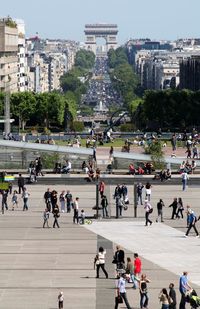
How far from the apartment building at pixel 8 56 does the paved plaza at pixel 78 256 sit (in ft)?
273

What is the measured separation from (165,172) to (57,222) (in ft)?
47.7

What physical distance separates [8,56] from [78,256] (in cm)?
10226

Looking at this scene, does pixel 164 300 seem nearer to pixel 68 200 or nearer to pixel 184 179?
pixel 68 200

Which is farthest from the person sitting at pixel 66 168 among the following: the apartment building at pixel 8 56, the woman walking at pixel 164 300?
the apartment building at pixel 8 56

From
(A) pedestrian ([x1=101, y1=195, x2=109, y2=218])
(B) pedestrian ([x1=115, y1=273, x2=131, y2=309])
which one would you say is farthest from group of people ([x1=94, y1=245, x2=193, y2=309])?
(A) pedestrian ([x1=101, y1=195, x2=109, y2=218])

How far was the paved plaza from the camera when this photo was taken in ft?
107

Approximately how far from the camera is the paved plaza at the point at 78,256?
32688 mm

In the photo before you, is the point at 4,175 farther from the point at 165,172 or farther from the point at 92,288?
the point at 92,288

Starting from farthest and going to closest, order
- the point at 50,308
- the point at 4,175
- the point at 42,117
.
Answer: the point at 42,117, the point at 4,175, the point at 50,308

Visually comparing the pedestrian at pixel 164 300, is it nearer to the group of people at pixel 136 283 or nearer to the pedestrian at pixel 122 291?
the group of people at pixel 136 283

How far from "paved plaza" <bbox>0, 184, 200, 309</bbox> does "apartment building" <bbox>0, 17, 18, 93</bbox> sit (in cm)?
8307

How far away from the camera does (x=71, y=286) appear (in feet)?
111

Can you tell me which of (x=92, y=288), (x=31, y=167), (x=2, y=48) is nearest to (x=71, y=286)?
(x=92, y=288)

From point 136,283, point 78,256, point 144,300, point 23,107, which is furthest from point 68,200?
point 23,107
